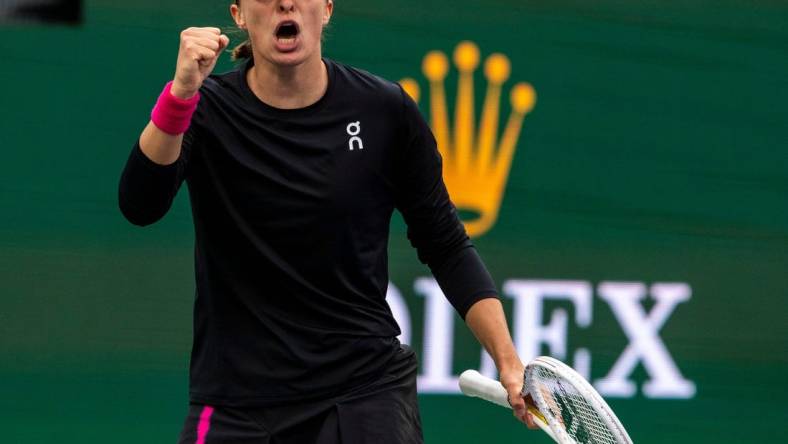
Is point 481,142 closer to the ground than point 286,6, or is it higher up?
higher up

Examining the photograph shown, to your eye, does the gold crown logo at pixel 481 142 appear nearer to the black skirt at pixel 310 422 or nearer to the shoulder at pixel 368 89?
the shoulder at pixel 368 89

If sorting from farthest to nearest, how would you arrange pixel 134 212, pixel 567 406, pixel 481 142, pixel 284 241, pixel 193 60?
pixel 481 142 < pixel 567 406 < pixel 284 241 < pixel 134 212 < pixel 193 60

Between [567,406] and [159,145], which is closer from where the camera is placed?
[159,145]

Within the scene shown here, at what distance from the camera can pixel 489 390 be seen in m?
3.20

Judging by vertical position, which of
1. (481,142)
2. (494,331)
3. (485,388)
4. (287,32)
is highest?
(481,142)

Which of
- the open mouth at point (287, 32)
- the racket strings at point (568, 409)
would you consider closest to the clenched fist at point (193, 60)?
the open mouth at point (287, 32)

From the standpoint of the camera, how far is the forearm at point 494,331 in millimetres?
3049

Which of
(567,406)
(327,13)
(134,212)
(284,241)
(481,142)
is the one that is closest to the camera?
(134,212)

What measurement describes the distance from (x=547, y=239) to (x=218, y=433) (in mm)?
2131

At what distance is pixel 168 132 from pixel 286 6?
396 millimetres

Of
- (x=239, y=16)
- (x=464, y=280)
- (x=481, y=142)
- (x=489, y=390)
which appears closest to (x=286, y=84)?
(x=239, y=16)

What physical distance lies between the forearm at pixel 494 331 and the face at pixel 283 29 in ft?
2.02

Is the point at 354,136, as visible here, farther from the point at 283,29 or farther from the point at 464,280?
the point at 464,280

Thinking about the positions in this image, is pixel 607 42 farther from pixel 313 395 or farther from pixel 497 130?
pixel 313 395
